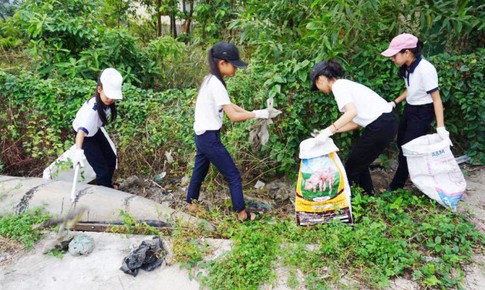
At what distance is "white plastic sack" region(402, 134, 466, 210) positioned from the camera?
289 centimetres

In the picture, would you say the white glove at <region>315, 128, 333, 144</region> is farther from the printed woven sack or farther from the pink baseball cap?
the pink baseball cap

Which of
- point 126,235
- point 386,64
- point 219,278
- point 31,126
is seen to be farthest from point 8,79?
point 386,64

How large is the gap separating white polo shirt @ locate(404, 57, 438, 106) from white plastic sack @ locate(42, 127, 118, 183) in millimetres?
2711

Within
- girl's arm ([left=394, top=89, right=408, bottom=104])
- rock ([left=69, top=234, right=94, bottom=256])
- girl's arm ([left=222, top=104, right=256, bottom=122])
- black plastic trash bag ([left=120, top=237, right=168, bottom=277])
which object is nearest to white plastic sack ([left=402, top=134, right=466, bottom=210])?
girl's arm ([left=394, top=89, right=408, bottom=104])

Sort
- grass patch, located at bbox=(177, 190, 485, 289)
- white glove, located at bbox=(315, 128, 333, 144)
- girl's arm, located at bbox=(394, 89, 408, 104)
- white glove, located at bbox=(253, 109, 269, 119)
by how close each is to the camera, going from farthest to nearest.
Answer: girl's arm, located at bbox=(394, 89, 408, 104)
white glove, located at bbox=(253, 109, 269, 119)
white glove, located at bbox=(315, 128, 333, 144)
grass patch, located at bbox=(177, 190, 485, 289)

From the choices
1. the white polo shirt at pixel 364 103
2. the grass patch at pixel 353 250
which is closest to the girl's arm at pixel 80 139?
the grass patch at pixel 353 250

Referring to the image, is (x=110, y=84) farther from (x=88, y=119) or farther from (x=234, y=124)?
(x=234, y=124)

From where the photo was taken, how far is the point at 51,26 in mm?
4746

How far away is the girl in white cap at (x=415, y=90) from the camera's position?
113 inches

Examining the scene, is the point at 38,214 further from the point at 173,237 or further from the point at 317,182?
the point at 317,182

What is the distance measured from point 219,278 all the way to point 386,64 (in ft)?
7.91

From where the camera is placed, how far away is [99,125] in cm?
330

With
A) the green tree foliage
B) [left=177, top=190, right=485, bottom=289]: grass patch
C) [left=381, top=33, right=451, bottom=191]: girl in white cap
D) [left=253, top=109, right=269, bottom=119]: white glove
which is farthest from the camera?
the green tree foliage

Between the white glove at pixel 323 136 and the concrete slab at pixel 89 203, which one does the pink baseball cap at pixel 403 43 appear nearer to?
the white glove at pixel 323 136
